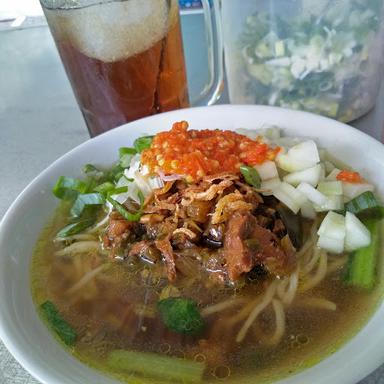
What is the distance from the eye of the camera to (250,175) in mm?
1292

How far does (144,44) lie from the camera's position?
1.59m

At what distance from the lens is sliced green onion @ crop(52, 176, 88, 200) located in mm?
1493

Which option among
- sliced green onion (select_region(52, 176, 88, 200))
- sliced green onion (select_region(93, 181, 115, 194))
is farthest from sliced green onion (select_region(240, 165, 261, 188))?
sliced green onion (select_region(52, 176, 88, 200))

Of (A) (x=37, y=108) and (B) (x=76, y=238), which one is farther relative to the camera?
(A) (x=37, y=108)

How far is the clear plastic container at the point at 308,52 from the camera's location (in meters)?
1.58

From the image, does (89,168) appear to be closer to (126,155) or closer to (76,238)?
(126,155)

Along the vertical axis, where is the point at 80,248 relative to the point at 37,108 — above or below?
above

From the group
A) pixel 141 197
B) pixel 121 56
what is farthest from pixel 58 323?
pixel 121 56

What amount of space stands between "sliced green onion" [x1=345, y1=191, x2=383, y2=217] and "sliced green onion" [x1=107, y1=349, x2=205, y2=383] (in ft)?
1.82

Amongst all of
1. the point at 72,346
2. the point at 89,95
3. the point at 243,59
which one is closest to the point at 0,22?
the point at 89,95

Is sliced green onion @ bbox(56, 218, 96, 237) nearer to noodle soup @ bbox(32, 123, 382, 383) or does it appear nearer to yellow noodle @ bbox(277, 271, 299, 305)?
noodle soup @ bbox(32, 123, 382, 383)

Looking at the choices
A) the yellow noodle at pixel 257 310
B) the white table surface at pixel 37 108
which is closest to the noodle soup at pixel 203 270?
the yellow noodle at pixel 257 310

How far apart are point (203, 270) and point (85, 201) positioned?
0.45 metres

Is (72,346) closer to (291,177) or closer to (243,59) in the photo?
(291,177)
